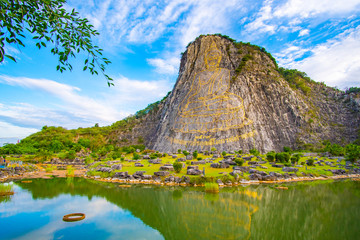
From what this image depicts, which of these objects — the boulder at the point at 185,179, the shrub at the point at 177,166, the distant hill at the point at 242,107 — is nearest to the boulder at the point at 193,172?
the shrub at the point at 177,166

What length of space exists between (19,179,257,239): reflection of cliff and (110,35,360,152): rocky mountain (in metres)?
28.2

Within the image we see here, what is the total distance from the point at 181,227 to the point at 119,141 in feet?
204

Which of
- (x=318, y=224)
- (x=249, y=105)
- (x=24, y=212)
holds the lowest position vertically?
(x=318, y=224)

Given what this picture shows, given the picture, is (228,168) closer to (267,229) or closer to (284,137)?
(267,229)

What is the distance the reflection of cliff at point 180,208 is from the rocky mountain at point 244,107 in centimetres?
2820

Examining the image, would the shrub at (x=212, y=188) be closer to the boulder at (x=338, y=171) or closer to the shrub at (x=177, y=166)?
the shrub at (x=177, y=166)

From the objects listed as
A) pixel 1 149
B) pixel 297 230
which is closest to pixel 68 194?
pixel 297 230

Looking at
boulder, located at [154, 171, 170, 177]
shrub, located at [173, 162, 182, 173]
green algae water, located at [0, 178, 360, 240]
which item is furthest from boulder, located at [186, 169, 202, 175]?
green algae water, located at [0, 178, 360, 240]

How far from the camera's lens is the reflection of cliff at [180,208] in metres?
9.06

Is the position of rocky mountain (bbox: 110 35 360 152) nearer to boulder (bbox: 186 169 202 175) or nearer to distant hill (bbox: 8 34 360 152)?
distant hill (bbox: 8 34 360 152)

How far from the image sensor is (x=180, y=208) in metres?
12.0

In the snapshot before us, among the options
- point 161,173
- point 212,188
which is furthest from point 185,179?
point 212,188

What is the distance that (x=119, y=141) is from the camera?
2682 inches

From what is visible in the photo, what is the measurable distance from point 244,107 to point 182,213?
39.1 m
